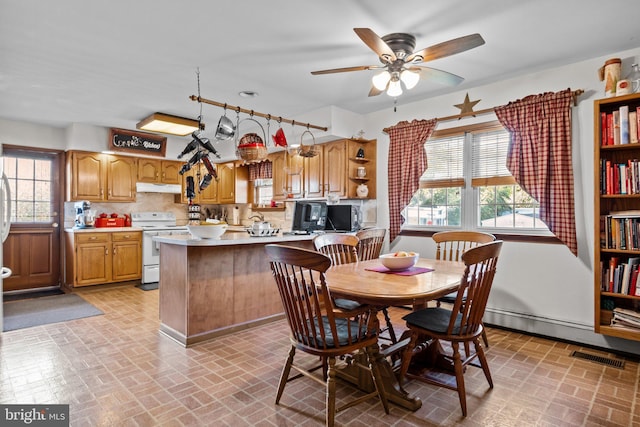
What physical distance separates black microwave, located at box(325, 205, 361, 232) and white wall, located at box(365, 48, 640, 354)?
62.1 inches

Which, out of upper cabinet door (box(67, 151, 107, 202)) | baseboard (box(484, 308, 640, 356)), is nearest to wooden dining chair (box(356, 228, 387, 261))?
baseboard (box(484, 308, 640, 356))

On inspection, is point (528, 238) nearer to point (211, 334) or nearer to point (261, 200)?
point (211, 334)

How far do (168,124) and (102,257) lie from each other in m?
2.23

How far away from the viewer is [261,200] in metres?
6.65

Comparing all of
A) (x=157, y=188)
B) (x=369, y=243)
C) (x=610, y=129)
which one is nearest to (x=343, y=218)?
(x=369, y=243)

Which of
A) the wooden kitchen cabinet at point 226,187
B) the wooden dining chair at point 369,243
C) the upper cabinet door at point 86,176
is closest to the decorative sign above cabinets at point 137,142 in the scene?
the upper cabinet door at point 86,176

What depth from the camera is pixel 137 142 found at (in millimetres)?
5711

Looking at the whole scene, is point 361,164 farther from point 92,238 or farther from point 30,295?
point 30,295

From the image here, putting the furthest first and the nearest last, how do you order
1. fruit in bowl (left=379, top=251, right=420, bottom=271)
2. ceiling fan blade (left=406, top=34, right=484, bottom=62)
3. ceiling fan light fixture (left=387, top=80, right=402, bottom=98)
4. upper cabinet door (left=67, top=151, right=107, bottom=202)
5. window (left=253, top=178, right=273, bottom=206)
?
window (left=253, top=178, right=273, bottom=206) < upper cabinet door (left=67, top=151, right=107, bottom=202) < ceiling fan light fixture (left=387, top=80, right=402, bottom=98) < fruit in bowl (left=379, top=251, right=420, bottom=271) < ceiling fan blade (left=406, top=34, right=484, bottom=62)

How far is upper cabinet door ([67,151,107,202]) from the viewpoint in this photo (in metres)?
5.27

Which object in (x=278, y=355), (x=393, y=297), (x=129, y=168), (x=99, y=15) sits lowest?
(x=278, y=355)

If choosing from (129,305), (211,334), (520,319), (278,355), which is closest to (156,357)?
(211,334)

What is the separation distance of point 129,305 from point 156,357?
1907mm

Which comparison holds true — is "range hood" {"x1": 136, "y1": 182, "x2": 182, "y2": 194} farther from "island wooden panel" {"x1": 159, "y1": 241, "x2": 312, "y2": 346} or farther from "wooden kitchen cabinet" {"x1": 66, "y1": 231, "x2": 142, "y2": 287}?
"island wooden panel" {"x1": 159, "y1": 241, "x2": 312, "y2": 346}
